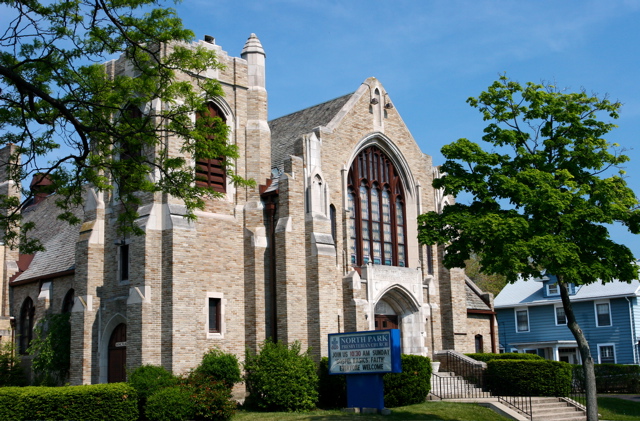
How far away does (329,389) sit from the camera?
25.7 meters

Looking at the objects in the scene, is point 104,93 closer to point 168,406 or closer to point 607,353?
point 168,406

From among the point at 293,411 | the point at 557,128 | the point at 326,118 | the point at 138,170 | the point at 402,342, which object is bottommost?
the point at 293,411

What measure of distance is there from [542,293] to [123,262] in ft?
103

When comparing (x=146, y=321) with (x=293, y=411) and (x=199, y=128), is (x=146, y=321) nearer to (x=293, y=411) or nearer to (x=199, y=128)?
(x=293, y=411)

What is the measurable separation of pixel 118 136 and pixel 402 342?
1755cm

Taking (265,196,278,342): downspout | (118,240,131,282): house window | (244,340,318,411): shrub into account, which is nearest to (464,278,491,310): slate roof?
(265,196,278,342): downspout

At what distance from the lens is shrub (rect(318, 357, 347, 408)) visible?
2544 centimetres

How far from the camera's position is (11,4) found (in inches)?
603

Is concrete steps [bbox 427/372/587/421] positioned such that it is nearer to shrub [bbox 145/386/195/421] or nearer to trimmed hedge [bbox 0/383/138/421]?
shrub [bbox 145/386/195/421]

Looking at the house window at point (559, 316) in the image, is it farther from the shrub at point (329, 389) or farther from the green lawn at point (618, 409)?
the shrub at point (329, 389)

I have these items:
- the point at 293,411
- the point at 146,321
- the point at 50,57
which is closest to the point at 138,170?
the point at 50,57

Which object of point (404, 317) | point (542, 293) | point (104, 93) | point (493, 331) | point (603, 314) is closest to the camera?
point (104, 93)

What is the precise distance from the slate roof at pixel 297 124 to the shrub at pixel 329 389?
8005 mm

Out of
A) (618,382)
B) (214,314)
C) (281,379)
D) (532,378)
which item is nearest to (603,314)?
(618,382)
